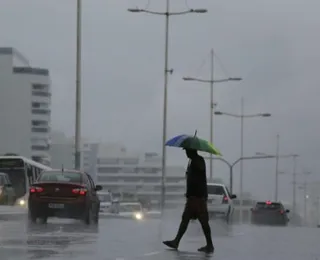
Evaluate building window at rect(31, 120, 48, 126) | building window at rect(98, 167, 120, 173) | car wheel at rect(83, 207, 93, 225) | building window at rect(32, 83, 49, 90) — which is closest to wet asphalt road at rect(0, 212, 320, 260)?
car wheel at rect(83, 207, 93, 225)

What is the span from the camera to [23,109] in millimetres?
197875

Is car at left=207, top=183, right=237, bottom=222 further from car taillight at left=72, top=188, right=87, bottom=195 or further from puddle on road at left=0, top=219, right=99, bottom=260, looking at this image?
puddle on road at left=0, top=219, right=99, bottom=260

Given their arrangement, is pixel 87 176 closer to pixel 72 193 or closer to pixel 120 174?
pixel 72 193

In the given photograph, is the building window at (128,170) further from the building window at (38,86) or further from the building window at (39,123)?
the building window at (38,86)

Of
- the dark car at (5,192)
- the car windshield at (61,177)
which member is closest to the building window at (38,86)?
the dark car at (5,192)

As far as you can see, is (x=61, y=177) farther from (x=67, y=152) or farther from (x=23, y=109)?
(x=23, y=109)

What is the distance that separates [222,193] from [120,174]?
512ft

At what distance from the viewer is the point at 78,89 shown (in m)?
41.4

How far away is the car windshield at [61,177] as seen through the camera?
80.6ft

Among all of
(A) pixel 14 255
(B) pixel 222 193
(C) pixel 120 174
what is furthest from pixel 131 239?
(C) pixel 120 174

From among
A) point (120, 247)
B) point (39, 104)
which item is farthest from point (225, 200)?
point (39, 104)

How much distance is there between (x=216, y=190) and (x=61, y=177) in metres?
13.7

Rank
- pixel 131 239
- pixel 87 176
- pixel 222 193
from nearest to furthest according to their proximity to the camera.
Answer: pixel 131 239 → pixel 87 176 → pixel 222 193

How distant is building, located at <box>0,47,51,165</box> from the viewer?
191000 millimetres
